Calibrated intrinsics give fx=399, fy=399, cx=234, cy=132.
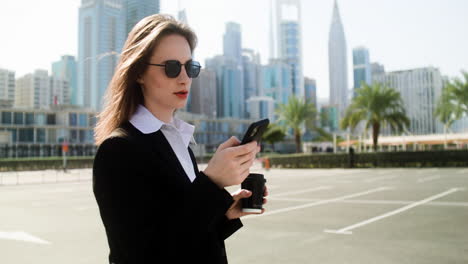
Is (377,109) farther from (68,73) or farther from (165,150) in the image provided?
(68,73)

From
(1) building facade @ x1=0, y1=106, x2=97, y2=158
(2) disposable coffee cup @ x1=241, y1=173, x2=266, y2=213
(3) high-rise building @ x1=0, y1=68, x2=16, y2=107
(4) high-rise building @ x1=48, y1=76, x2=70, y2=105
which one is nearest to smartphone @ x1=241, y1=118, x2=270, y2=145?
(2) disposable coffee cup @ x1=241, y1=173, x2=266, y2=213

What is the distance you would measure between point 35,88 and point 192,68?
134430mm

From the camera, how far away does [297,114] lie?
140 ft

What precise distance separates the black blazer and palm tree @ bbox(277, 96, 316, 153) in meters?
41.5

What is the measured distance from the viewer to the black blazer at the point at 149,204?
3.90 ft

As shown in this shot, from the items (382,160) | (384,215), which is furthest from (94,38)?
(384,215)

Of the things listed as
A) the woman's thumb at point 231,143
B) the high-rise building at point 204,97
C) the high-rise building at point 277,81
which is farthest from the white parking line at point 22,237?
the high-rise building at point 277,81

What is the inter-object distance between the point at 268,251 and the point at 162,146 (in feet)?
14.8

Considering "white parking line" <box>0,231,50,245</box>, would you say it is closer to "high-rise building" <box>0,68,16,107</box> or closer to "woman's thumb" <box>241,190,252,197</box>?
"woman's thumb" <box>241,190,252,197</box>

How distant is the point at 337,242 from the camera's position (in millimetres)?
5965

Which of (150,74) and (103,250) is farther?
(103,250)

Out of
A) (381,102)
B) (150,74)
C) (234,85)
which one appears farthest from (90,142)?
(234,85)

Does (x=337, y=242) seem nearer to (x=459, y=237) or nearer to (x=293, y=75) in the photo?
(x=459, y=237)

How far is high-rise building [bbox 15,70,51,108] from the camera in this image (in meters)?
121
